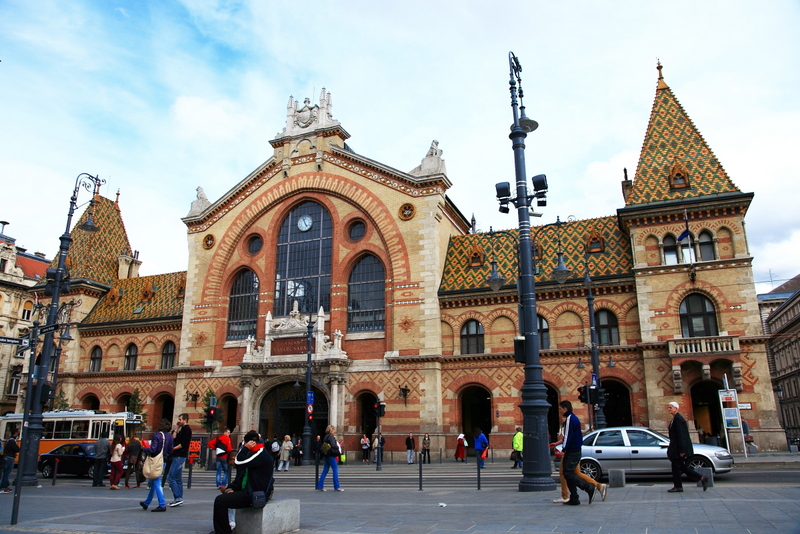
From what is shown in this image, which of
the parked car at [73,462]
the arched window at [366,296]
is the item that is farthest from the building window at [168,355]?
the parked car at [73,462]

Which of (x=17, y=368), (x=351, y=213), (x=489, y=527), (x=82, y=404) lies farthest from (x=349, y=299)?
(x=17, y=368)

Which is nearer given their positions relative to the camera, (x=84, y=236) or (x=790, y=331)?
(x=84, y=236)

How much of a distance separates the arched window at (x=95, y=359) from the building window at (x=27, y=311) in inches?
710

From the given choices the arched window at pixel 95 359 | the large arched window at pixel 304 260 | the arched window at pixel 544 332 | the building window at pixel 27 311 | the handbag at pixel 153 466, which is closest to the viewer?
the handbag at pixel 153 466

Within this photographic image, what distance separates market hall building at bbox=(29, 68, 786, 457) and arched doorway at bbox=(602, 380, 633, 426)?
0.37 feet

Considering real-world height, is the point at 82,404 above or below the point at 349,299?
below

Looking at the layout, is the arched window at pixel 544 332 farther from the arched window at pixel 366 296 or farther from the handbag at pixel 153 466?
the handbag at pixel 153 466

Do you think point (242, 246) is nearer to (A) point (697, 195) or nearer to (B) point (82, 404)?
(B) point (82, 404)

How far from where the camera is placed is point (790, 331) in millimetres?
69750

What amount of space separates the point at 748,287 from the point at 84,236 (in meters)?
44.4

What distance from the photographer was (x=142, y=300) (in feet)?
145

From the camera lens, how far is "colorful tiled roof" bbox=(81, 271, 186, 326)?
140 ft

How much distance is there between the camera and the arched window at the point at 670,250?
99.6 feet

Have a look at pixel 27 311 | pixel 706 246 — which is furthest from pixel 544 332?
pixel 27 311
